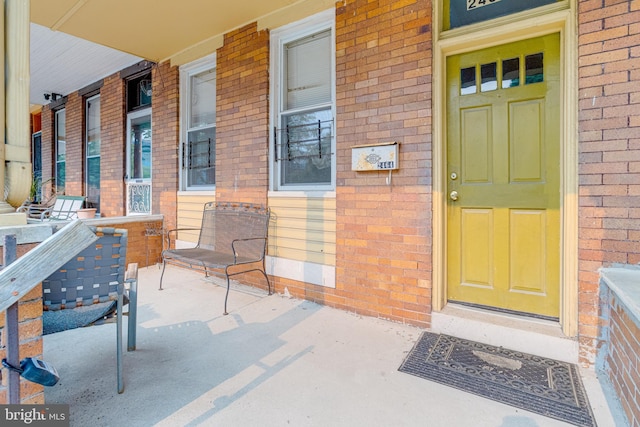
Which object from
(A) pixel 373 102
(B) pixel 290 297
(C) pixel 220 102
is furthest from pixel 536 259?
(C) pixel 220 102

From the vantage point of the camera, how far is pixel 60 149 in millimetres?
7004

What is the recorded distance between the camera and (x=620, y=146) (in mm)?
1920

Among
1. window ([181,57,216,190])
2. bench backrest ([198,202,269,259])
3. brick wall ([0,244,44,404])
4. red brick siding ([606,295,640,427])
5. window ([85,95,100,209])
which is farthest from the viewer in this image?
window ([85,95,100,209])

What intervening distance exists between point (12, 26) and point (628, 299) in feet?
9.29

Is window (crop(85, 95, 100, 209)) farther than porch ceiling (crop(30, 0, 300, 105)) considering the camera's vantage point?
Yes

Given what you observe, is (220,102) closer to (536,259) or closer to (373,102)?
(373,102)

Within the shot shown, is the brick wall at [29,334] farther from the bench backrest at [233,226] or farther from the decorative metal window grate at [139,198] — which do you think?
the decorative metal window grate at [139,198]

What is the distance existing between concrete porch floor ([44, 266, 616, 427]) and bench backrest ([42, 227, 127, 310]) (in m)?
0.55

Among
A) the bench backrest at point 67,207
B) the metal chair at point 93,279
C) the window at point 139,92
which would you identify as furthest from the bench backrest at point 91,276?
the bench backrest at point 67,207

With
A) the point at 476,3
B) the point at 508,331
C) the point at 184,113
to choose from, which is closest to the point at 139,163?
the point at 184,113

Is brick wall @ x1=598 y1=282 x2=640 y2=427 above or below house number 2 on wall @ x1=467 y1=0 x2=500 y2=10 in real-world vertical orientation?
below

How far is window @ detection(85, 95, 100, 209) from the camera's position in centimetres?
601

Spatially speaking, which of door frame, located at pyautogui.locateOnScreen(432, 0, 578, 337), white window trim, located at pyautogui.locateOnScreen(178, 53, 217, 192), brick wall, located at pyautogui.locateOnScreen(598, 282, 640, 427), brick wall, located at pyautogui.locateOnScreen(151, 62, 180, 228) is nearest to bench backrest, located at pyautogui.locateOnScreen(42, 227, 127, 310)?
door frame, located at pyautogui.locateOnScreen(432, 0, 578, 337)

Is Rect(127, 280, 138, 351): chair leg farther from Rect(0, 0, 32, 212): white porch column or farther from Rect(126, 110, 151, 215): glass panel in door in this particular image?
Rect(126, 110, 151, 215): glass panel in door
